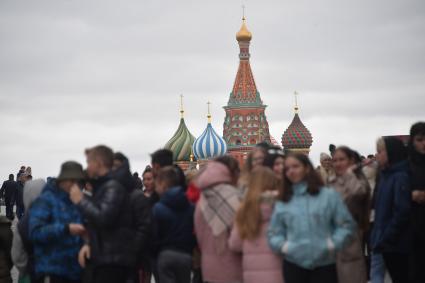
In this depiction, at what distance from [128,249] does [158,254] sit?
1062mm

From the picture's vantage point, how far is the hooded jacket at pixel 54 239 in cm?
957

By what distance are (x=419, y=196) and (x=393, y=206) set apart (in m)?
0.28

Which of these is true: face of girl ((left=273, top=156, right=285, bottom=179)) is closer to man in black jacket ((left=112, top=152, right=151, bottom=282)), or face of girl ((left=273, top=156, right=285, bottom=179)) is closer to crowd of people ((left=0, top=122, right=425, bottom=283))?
crowd of people ((left=0, top=122, right=425, bottom=283))

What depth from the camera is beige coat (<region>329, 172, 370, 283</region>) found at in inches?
386

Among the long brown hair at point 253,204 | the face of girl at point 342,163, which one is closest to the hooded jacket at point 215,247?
the long brown hair at point 253,204

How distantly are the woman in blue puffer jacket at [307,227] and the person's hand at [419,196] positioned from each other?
1.54 metres

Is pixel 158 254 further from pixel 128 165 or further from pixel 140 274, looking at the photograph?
pixel 140 274

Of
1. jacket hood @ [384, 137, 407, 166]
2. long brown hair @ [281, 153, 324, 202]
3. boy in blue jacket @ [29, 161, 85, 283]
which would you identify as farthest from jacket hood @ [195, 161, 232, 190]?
jacket hood @ [384, 137, 407, 166]

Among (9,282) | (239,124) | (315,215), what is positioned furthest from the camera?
(239,124)

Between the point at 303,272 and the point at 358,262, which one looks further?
the point at 358,262

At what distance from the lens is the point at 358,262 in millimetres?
9859

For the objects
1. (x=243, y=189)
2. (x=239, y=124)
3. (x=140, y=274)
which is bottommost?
(x=140, y=274)

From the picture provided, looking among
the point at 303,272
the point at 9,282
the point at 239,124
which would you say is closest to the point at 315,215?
the point at 303,272

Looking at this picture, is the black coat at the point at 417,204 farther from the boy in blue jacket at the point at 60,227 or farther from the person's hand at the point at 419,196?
the boy in blue jacket at the point at 60,227
